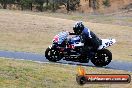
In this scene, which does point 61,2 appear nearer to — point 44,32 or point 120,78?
point 44,32

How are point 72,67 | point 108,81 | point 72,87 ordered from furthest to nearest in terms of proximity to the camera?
point 72,67 < point 72,87 < point 108,81

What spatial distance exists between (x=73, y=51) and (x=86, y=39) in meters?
0.82

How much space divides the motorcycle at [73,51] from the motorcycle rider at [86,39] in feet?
0.51


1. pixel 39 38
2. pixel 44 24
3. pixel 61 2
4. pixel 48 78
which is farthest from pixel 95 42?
pixel 61 2

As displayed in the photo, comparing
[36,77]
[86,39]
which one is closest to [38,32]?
[86,39]

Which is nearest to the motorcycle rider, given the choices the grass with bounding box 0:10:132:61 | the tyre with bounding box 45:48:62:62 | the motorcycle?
the motorcycle

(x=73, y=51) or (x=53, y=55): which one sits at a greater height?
(x=73, y=51)

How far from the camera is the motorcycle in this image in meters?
19.6

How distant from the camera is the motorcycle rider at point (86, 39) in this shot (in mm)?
19422

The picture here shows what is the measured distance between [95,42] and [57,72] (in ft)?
12.0

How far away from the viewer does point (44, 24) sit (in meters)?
42.7

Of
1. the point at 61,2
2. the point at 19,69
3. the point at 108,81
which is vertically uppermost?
the point at 108,81

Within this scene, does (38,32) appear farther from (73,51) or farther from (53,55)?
(73,51)

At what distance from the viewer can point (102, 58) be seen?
19672mm
